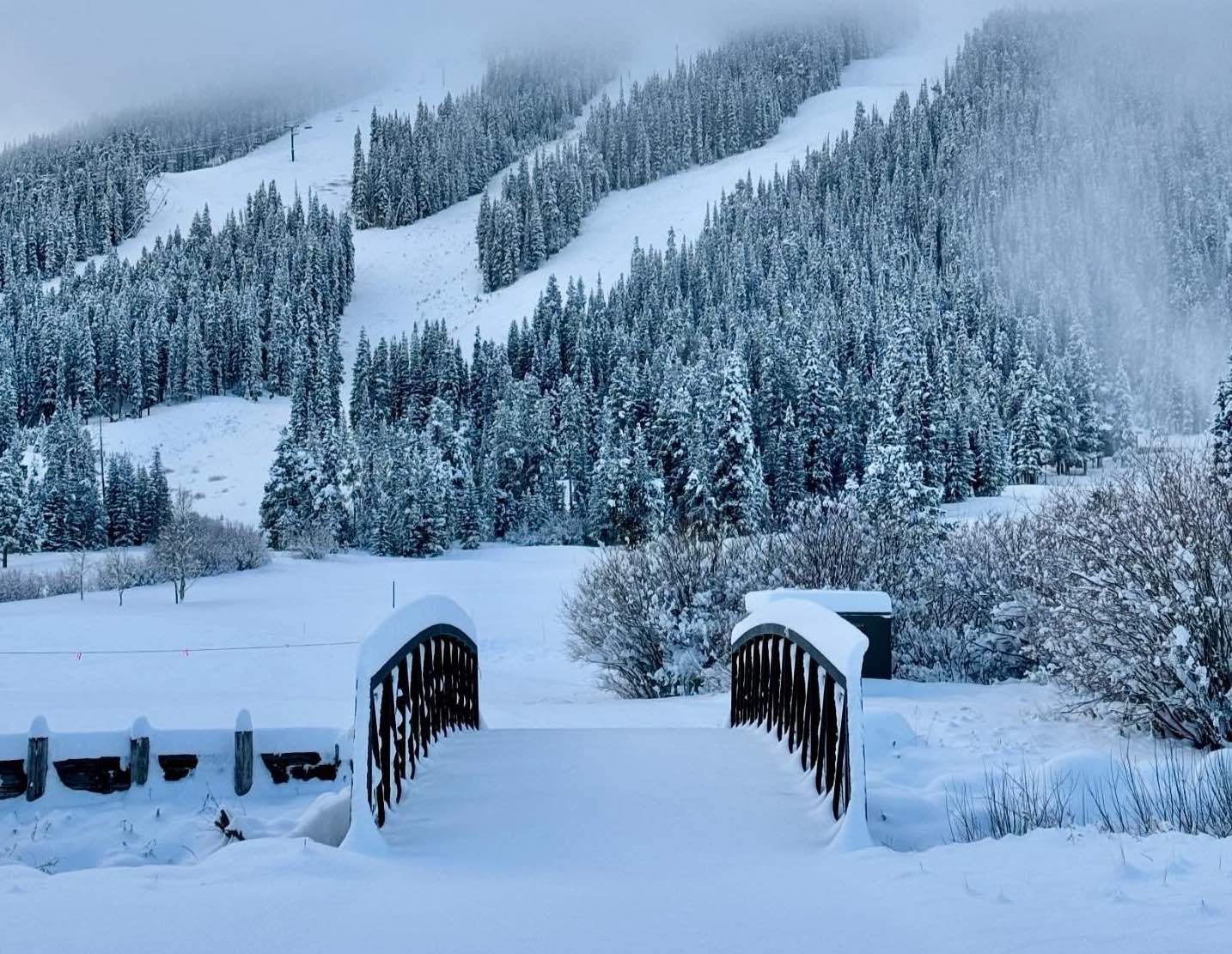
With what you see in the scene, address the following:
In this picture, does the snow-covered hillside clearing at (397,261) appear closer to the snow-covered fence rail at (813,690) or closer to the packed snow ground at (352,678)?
the packed snow ground at (352,678)

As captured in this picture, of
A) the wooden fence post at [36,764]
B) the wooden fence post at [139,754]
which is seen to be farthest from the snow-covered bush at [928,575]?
the wooden fence post at [36,764]

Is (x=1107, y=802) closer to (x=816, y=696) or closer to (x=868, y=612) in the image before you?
(x=816, y=696)

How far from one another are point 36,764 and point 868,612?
8933mm

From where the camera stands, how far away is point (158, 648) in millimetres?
33406

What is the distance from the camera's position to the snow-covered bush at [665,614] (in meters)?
19.5

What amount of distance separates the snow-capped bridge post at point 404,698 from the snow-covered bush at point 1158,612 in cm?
629

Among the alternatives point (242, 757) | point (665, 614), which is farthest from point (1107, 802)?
point (665, 614)

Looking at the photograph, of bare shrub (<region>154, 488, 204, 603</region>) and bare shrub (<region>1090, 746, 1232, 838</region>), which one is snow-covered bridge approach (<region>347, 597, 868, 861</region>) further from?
bare shrub (<region>154, 488, 204, 603</region>)

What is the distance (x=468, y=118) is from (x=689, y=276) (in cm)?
9454

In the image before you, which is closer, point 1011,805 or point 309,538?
point 1011,805

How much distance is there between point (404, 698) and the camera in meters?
6.36

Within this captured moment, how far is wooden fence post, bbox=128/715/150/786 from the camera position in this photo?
902 centimetres

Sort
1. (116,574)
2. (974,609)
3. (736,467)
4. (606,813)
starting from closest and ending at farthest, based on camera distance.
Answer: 1. (606,813)
2. (974,609)
3. (736,467)
4. (116,574)

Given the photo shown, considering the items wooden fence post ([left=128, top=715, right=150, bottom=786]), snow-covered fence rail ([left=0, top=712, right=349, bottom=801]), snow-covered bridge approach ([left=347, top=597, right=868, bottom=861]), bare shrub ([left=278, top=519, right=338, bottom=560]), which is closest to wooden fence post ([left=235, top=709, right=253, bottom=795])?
snow-covered fence rail ([left=0, top=712, right=349, bottom=801])
